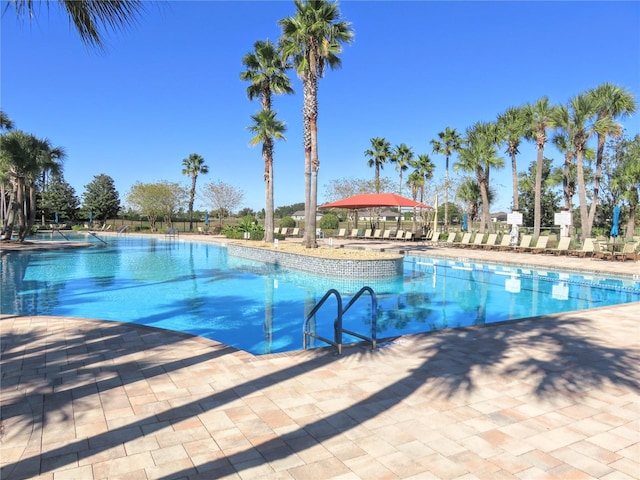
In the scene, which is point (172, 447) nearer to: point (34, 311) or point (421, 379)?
point (421, 379)

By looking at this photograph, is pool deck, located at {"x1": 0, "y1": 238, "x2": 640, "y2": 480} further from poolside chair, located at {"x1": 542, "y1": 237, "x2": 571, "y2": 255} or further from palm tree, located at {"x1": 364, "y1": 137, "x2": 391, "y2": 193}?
palm tree, located at {"x1": 364, "y1": 137, "x2": 391, "y2": 193}

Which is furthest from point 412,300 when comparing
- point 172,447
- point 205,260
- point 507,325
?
point 205,260

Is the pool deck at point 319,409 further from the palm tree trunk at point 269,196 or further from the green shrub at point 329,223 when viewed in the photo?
the green shrub at point 329,223

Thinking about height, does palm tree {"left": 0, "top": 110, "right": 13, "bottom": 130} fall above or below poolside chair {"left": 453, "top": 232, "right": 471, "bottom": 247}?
above

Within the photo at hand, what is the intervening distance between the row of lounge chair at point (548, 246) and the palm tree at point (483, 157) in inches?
225

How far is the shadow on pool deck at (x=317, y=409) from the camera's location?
2.73 m

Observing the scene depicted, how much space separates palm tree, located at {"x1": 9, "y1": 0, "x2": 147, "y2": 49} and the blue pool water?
15.4 ft

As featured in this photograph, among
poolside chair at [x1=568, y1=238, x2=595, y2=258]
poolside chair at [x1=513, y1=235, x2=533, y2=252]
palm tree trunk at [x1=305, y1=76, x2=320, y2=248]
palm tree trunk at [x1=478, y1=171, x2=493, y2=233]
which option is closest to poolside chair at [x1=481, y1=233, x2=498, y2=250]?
poolside chair at [x1=513, y1=235, x2=533, y2=252]

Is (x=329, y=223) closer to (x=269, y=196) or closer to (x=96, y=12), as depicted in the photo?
(x=269, y=196)

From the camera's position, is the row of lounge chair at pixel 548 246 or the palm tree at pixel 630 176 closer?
the row of lounge chair at pixel 548 246

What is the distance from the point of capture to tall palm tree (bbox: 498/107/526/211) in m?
25.2

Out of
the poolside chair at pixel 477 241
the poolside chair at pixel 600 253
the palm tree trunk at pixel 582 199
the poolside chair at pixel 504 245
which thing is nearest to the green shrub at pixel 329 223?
the poolside chair at pixel 477 241

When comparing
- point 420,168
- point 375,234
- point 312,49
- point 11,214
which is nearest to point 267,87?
point 312,49

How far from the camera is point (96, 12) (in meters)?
3.43
